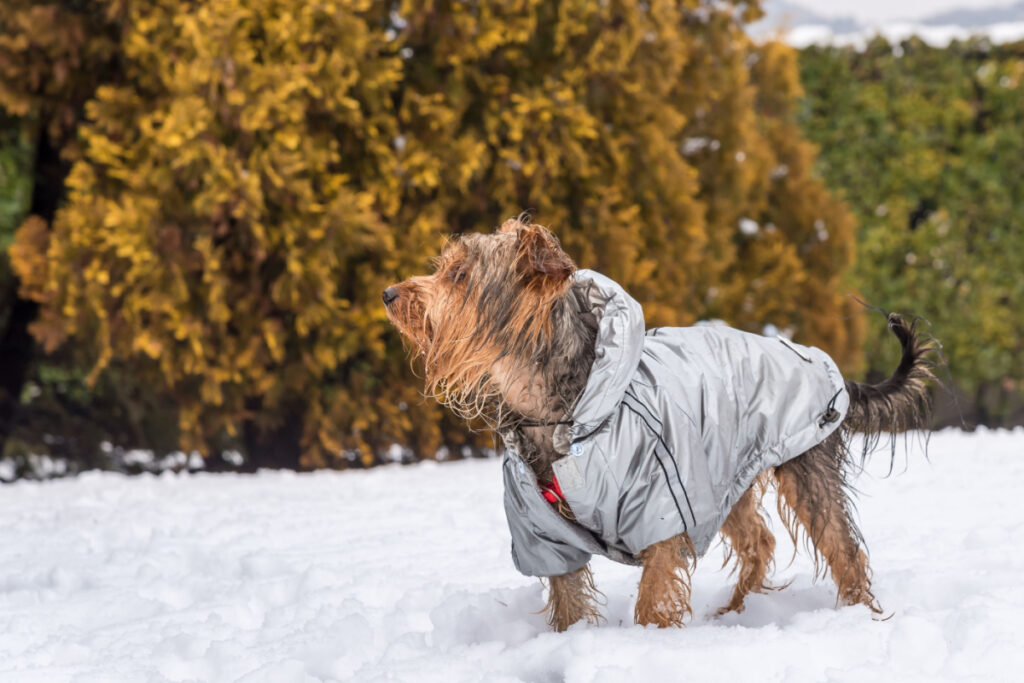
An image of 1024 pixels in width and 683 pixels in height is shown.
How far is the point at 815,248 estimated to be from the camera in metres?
10.1

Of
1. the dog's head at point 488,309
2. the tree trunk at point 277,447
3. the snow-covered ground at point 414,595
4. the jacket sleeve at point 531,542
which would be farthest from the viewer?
the tree trunk at point 277,447

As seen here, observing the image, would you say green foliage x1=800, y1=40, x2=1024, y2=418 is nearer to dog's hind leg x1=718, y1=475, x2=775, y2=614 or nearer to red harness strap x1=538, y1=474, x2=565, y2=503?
dog's hind leg x1=718, y1=475, x2=775, y2=614

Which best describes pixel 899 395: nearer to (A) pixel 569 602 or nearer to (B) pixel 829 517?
(B) pixel 829 517

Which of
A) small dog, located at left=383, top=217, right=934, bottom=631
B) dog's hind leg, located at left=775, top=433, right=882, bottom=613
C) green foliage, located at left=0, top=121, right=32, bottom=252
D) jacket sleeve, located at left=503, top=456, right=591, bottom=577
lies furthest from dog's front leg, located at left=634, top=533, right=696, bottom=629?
green foliage, located at left=0, top=121, right=32, bottom=252

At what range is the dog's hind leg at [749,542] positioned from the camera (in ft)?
13.1

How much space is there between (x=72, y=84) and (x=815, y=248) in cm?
692

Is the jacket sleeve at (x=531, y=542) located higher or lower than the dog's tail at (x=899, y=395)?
lower

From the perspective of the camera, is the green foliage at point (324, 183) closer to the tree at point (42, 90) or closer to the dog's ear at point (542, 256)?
the tree at point (42, 90)

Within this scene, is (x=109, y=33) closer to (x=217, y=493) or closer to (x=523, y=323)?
(x=217, y=493)

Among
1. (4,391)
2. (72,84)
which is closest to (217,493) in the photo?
(4,391)

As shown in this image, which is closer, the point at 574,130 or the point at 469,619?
the point at 469,619

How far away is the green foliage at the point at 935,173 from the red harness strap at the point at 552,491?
8.64m

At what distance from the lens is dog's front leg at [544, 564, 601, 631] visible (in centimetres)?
350

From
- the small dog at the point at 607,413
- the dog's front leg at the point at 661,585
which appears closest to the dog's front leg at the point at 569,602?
the small dog at the point at 607,413
